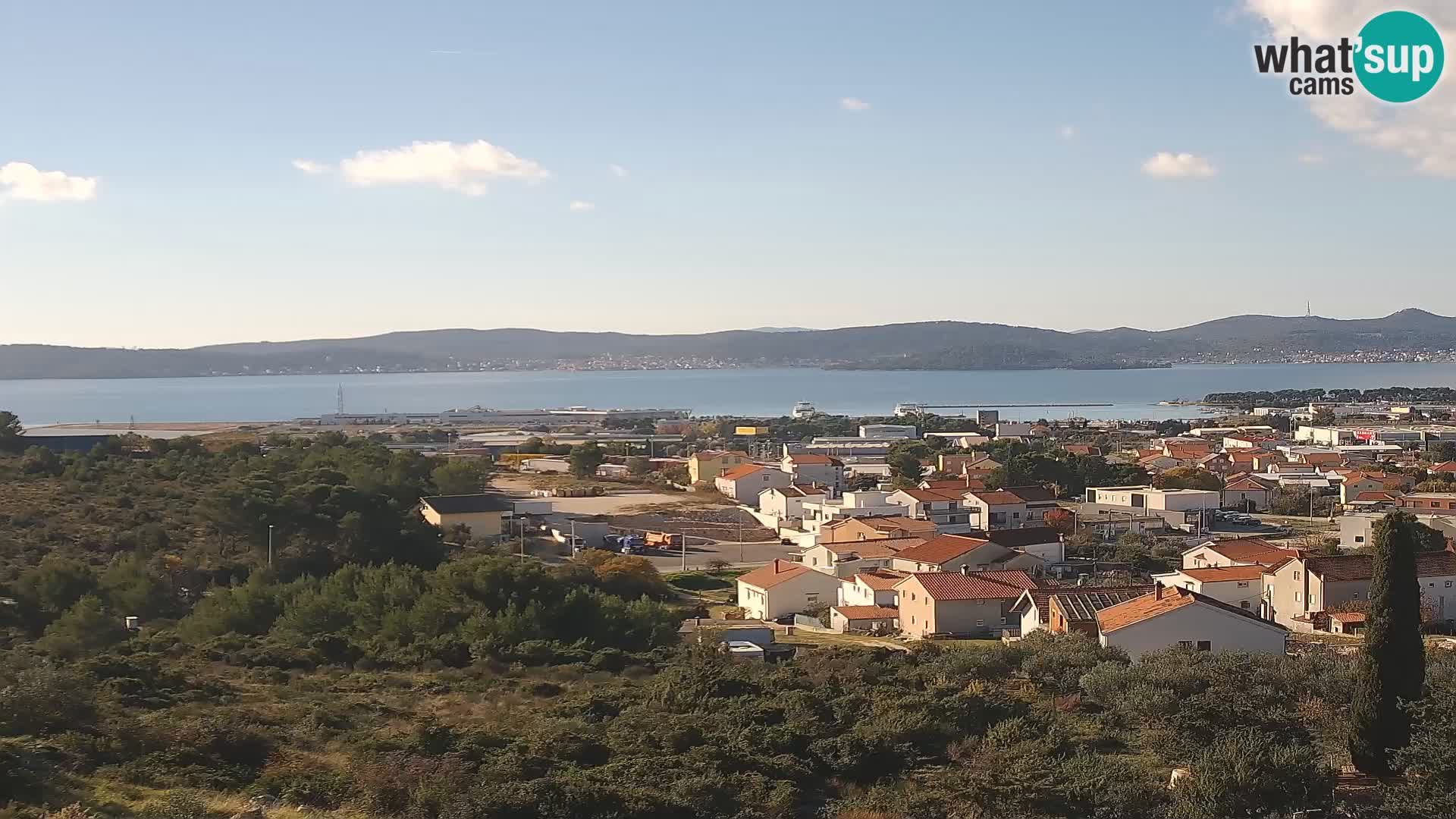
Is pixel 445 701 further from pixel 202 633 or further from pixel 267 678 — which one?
pixel 202 633

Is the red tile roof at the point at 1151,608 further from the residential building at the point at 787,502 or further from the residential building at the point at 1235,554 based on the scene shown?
the residential building at the point at 787,502

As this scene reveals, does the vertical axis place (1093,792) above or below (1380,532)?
below

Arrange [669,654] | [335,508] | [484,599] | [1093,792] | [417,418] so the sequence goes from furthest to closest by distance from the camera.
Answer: [417,418], [335,508], [484,599], [669,654], [1093,792]

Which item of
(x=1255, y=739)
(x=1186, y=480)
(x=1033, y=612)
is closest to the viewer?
(x=1255, y=739)

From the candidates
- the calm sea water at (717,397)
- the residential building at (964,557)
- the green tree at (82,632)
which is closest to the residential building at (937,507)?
the residential building at (964,557)

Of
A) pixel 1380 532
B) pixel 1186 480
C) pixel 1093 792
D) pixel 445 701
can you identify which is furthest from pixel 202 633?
pixel 1186 480

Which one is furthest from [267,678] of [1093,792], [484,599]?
[1093,792]

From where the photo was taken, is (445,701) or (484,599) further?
(484,599)
